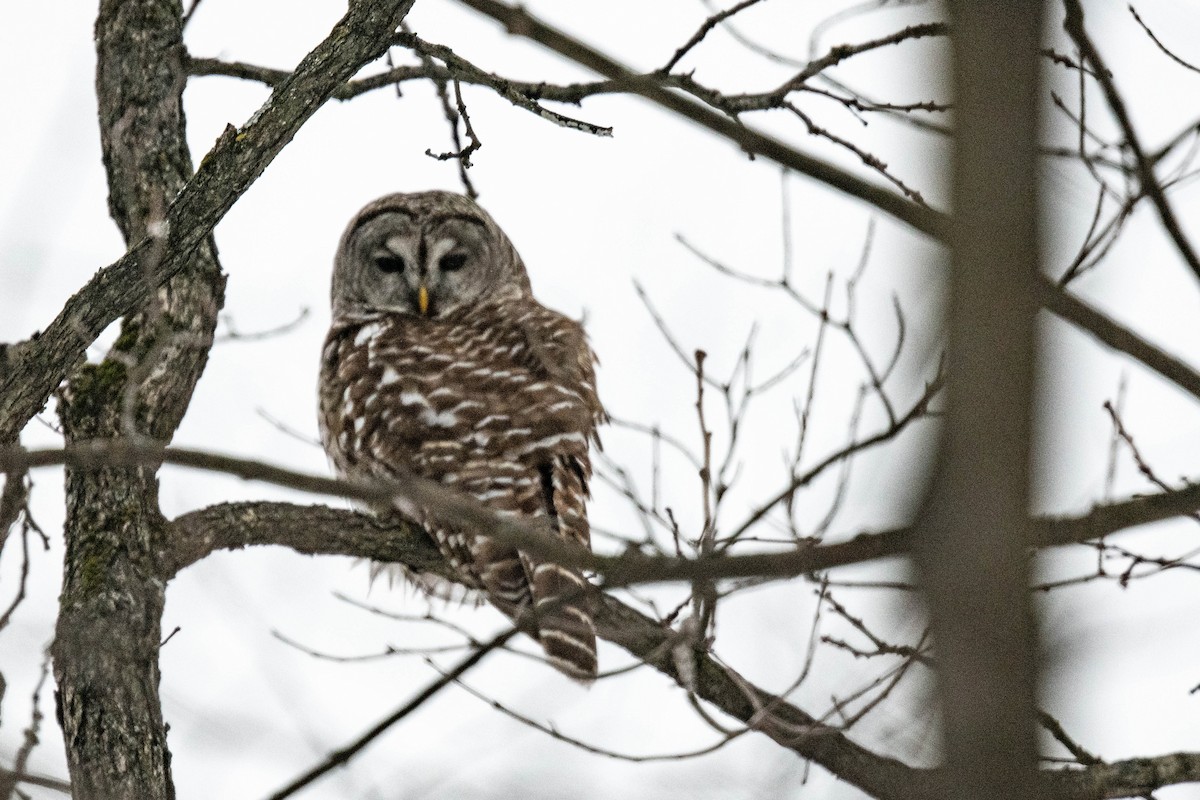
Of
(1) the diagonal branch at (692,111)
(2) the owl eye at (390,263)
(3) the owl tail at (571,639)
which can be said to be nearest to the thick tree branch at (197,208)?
(1) the diagonal branch at (692,111)

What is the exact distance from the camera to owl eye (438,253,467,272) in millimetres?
7480

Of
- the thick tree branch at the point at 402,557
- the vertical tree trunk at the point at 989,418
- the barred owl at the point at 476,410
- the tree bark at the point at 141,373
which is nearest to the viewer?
the vertical tree trunk at the point at 989,418

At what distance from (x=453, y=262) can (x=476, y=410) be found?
2.00 m

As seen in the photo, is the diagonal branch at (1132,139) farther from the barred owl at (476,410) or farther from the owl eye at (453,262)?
the owl eye at (453,262)

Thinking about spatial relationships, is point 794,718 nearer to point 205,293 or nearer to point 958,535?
point 205,293

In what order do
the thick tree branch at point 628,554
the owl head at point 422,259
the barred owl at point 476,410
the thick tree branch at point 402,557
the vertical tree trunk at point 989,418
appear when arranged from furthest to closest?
the owl head at point 422,259 → the barred owl at point 476,410 → the thick tree branch at point 402,557 → the thick tree branch at point 628,554 → the vertical tree trunk at point 989,418

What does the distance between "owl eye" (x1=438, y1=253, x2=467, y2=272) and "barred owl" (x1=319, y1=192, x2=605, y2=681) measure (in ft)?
0.17

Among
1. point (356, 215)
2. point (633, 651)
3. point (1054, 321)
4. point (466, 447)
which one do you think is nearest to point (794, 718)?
point (633, 651)

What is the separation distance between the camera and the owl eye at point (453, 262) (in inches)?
295

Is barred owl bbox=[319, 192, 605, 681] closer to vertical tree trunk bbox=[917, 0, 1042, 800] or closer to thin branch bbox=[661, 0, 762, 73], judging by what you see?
thin branch bbox=[661, 0, 762, 73]

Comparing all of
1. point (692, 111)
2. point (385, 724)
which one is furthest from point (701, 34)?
point (385, 724)

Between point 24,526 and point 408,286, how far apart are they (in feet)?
9.18

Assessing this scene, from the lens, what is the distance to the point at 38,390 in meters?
4.03

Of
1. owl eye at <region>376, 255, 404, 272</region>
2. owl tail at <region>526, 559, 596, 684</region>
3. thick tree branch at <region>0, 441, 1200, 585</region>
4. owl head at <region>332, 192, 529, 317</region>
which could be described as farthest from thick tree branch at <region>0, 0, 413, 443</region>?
owl eye at <region>376, 255, 404, 272</region>
